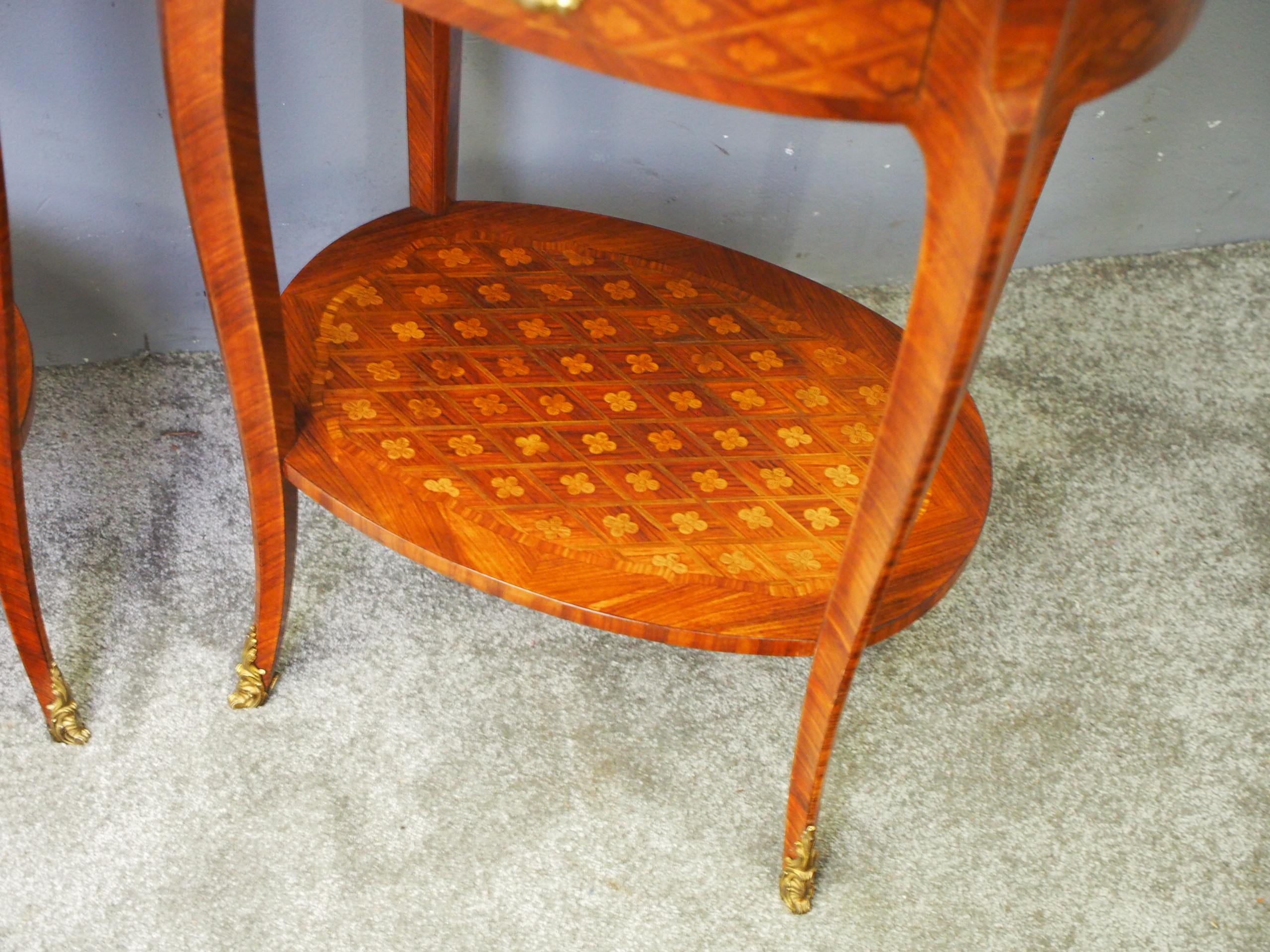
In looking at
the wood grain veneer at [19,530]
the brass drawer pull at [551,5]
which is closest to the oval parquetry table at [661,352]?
the brass drawer pull at [551,5]

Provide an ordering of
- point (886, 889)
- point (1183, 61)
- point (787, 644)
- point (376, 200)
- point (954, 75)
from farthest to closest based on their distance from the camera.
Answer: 1. point (1183, 61)
2. point (376, 200)
3. point (886, 889)
4. point (787, 644)
5. point (954, 75)

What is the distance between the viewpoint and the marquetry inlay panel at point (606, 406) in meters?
0.83

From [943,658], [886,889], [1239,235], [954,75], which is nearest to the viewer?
[954,75]

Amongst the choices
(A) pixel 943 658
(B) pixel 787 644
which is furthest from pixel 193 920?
(A) pixel 943 658

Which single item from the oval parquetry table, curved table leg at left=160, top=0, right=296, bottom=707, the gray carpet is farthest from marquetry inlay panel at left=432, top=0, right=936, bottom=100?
the gray carpet

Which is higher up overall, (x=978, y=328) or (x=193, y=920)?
(x=978, y=328)

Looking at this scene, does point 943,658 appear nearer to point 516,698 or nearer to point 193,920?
point 516,698

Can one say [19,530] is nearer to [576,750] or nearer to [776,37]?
[576,750]

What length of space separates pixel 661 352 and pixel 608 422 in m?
0.09

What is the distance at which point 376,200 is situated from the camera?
1.21 metres

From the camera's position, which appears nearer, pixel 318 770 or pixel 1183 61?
pixel 318 770

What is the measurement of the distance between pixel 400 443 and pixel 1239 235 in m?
1.25

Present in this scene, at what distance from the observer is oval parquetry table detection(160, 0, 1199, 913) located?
1.70 feet

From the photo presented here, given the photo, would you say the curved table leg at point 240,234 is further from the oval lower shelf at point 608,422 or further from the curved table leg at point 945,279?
the curved table leg at point 945,279
